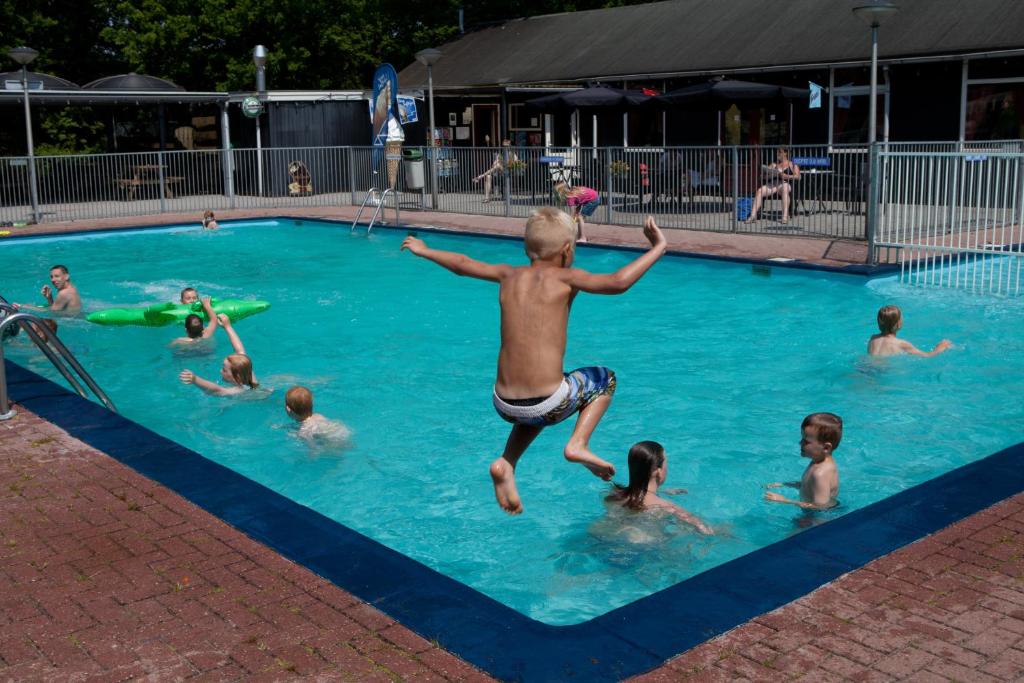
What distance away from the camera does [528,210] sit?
76.1 ft

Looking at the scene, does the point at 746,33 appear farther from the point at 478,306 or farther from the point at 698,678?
the point at 698,678

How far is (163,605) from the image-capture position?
178 inches

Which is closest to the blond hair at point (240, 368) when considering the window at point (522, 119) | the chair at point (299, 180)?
the chair at point (299, 180)

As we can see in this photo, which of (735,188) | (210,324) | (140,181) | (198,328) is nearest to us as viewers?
(198,328)

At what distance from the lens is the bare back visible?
5035 mm

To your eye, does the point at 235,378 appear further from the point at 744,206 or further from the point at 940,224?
the point at 744,206

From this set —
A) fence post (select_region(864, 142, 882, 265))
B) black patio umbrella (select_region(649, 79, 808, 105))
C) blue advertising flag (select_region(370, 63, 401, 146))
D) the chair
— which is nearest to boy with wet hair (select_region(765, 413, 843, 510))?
fence post (select_region(864, 142, 882, 265))

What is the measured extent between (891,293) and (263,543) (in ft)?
35.4

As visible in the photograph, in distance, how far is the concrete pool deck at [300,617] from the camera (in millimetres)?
3922

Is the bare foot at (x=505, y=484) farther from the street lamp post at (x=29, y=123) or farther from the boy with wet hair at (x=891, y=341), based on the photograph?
the street lamp post at (x=29, y=123)

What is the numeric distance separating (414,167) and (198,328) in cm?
1518

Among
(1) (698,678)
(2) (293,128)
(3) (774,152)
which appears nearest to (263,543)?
(1) (698,678)

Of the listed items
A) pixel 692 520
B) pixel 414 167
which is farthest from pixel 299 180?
pixel 692 520

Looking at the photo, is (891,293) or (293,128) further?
(293,128)
